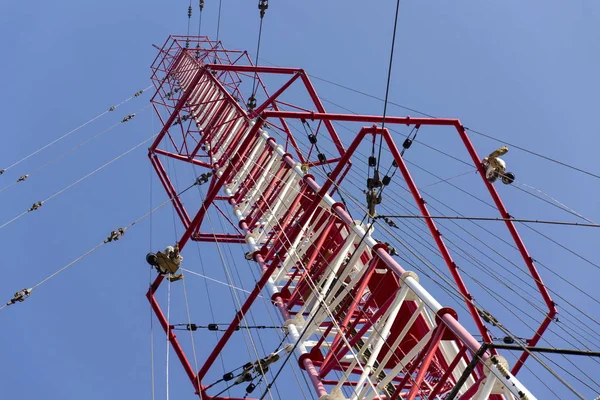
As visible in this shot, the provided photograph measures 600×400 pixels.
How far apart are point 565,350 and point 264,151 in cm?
1160

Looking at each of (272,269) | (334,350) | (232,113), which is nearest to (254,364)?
(272,269)

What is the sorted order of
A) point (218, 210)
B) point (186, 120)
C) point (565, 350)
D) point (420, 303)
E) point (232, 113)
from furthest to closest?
point (186, 120) → point (232, 113) → point (218, 210) → point (420, 303) → point (565, 350)

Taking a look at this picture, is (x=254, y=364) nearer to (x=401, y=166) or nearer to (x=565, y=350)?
(x=401, y=166)

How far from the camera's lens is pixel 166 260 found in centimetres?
1320

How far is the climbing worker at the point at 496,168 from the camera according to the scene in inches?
499

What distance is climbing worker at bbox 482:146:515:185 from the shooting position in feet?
41.6

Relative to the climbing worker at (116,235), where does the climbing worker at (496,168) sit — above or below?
above

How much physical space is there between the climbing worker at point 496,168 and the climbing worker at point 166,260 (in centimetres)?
634

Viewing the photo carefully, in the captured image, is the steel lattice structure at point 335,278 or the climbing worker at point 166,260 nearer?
the steel lattice structure at point 335,278

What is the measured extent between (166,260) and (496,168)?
6.74m

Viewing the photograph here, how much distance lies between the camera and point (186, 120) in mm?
25438

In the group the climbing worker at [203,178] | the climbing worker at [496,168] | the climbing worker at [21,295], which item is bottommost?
the climbing worker at [21,295]

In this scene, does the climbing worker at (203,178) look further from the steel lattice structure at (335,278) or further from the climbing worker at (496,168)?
the climbing worker at (496,168)

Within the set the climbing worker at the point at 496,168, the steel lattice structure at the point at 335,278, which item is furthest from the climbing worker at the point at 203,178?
the climbing worker at the point at 496,168
